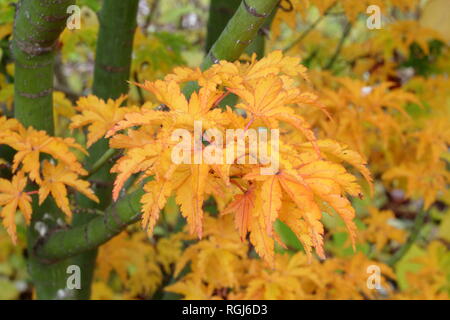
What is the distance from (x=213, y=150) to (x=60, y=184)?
0.39 meters

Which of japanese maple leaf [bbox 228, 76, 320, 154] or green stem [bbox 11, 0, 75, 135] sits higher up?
green stem [bbox 11, 0, 75, 135]

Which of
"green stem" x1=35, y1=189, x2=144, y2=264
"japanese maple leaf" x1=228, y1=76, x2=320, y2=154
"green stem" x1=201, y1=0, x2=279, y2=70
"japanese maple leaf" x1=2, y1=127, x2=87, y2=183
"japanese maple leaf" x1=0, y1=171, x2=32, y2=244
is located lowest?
"green stem" x1=35, y1=189, x2=144, y2=264

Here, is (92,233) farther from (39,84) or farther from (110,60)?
(110,60)

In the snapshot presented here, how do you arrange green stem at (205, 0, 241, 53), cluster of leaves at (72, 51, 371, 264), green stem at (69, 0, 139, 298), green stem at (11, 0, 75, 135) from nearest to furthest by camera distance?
cluster of leaves at (72, 51, 371, 264)
green stem at (11, 0, 75, 135)
green stem at (69, 0, 139, 298)
green stem at (205, 0, 241, 53)

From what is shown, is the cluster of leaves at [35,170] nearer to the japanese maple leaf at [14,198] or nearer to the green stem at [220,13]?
the japanese maple leaf at [14,198]

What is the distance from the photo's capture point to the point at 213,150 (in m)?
0.54

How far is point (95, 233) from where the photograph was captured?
0.87 m

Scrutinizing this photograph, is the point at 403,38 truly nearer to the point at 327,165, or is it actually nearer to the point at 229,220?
the point at 229,220

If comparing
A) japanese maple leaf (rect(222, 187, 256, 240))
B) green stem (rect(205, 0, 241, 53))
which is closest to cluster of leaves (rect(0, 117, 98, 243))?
japanese maple leaf (rect(222, 187, 256, 240))

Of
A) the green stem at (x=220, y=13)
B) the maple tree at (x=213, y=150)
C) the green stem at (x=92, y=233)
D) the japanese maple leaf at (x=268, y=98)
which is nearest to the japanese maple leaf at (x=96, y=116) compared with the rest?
the maple tree at (x=213, y=150)

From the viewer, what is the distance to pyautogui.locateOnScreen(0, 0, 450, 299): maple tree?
0.56m

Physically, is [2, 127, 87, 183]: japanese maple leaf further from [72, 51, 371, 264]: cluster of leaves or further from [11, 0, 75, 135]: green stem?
[72, 51, 371, 264]: cluster of leaves

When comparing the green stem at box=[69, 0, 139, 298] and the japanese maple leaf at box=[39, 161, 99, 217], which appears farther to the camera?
the green stem at box=[69, 0, 139, 298]

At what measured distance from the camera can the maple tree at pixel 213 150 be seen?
56 cm
